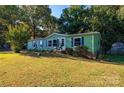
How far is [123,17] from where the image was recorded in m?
16.6

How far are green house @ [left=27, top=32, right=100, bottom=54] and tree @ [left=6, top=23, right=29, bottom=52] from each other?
2.20 m

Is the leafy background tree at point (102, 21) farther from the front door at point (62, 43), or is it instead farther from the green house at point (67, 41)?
the front door at point (62, 43)

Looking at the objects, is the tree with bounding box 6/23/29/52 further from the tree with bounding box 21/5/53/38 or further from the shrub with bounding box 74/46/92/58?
the shrub with bounding box 74/46/92/58

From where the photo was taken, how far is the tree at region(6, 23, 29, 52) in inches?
711

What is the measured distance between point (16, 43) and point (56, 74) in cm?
969

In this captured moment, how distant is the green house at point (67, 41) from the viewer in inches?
660

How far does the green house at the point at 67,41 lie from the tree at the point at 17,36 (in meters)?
2.20

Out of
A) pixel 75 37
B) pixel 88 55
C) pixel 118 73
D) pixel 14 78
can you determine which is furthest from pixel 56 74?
pixel 75 37

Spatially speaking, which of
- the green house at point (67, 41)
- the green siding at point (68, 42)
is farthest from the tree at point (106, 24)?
the green siding at point (68, 42)

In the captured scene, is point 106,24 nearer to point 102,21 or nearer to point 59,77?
point 102,21
